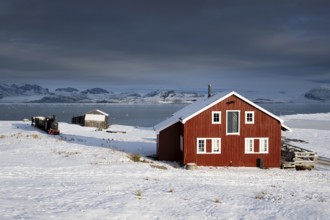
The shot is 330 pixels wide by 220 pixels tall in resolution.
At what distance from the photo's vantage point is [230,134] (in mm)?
36594

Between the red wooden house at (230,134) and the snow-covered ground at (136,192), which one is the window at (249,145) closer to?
the red wooden house at (230,134)

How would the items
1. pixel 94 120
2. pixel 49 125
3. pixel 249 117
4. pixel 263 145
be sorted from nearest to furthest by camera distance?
pixel 249 117 < pixel 263 145 < pixel 49 125 < pixel 94 120

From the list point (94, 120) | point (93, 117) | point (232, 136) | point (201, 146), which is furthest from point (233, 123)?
point (93, 117)

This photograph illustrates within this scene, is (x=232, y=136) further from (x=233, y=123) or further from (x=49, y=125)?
(x=49, y=125)

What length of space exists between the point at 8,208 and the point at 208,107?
924 inches

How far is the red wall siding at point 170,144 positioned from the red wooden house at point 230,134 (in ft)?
3.79

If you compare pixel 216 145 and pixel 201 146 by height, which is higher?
pixel 216 145

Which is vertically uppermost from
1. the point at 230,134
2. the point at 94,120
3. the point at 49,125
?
the point at 94,120

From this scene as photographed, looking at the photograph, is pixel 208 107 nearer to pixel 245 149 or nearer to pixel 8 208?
pixel 245 149

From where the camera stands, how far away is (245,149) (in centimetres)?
3678

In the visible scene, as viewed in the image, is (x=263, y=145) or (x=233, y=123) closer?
(x=233, y=123)

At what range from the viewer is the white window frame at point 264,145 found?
121 feet

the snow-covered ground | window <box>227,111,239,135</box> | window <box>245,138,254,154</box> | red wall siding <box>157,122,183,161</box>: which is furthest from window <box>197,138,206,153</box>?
the snow-covered ground

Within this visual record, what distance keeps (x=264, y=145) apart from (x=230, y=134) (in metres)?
3.63
